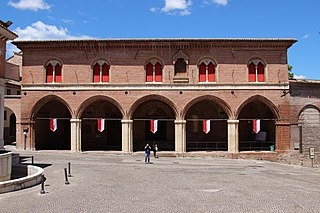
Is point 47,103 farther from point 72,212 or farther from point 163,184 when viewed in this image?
point 72,212

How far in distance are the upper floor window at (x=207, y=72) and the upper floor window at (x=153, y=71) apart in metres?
3.51

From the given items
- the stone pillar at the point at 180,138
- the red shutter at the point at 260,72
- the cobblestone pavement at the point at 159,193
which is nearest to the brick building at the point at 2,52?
the cobblestone pavement at the point at 159,193

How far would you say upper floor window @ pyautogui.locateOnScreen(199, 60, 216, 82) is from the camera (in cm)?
2817

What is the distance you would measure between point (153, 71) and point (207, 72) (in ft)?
15.2

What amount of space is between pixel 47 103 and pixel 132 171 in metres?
15.8

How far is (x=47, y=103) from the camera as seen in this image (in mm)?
31562

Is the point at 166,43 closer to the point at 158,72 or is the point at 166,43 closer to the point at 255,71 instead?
the point at 158,72

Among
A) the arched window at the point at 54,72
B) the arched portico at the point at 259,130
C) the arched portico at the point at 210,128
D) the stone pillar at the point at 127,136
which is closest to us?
the stone pillar at the point at 127,136

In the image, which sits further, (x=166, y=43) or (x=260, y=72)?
(x=260, y=72)

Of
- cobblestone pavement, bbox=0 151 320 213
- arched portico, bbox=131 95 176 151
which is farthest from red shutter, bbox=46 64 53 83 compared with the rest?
cobblestone pavement, bbox=0 151 320 213

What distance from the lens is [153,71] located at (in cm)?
2827

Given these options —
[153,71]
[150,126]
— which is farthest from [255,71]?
[150,126]

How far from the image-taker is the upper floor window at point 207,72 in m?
28.2

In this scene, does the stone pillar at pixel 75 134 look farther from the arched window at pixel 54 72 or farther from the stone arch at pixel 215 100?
the stone arch at pixel 215 100
